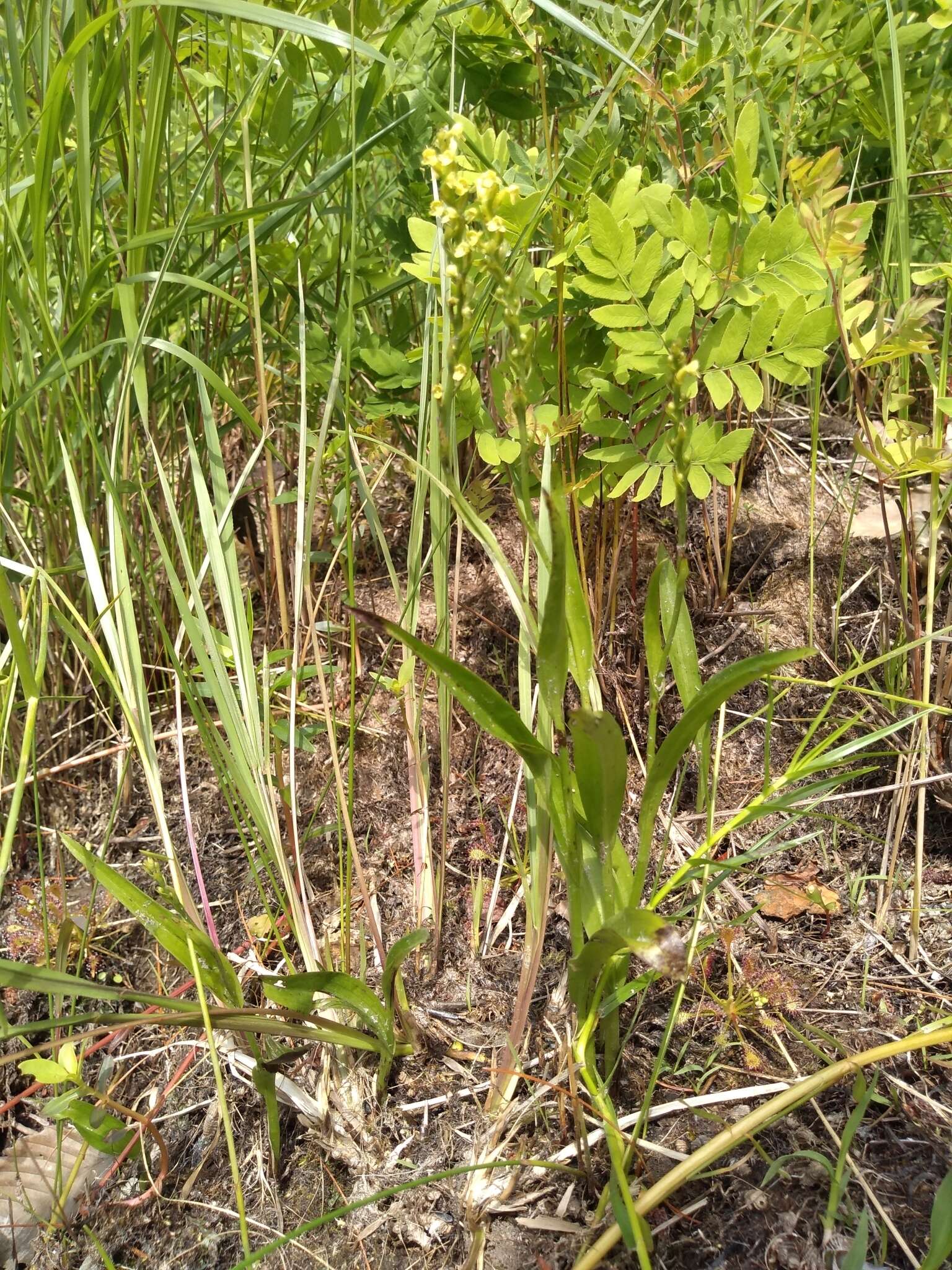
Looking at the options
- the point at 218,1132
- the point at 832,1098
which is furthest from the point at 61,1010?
the point at 832,1098

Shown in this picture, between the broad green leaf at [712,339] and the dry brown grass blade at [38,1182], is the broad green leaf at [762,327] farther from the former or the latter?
the dry brown grass blade at [38,1182]

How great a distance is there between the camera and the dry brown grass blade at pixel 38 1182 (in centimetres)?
100

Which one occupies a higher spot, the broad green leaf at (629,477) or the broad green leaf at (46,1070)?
the broad green leaf at (629,477)

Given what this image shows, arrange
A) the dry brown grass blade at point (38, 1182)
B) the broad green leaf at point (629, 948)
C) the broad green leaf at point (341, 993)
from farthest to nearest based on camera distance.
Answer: the dry brown grass blade at point (38, 1182), the broad green leaf at point (341, 993), the broad green leaf at point (629, 948)

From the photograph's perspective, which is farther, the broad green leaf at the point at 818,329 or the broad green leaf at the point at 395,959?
the broad green leaf at the point at 818,329

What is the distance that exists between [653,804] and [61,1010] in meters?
0.81

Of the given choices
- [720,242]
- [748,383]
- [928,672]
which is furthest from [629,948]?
[720,242]

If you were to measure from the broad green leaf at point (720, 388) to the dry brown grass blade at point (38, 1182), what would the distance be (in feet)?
3.52

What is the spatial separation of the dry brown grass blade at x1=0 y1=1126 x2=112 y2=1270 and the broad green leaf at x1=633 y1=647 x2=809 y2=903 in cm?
65

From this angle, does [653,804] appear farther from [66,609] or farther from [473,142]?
[66,609]

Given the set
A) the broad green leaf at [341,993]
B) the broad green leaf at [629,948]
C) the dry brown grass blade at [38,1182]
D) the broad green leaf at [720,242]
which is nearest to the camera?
the broad green leaf at [629,948]

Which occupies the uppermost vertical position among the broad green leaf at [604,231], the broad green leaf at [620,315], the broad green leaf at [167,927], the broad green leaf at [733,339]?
the broad green leaf at [604,231]

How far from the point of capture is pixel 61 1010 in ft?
3.91

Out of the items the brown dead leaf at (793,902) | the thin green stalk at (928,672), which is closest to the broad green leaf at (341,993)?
the brown dead leaf at (793,902)
